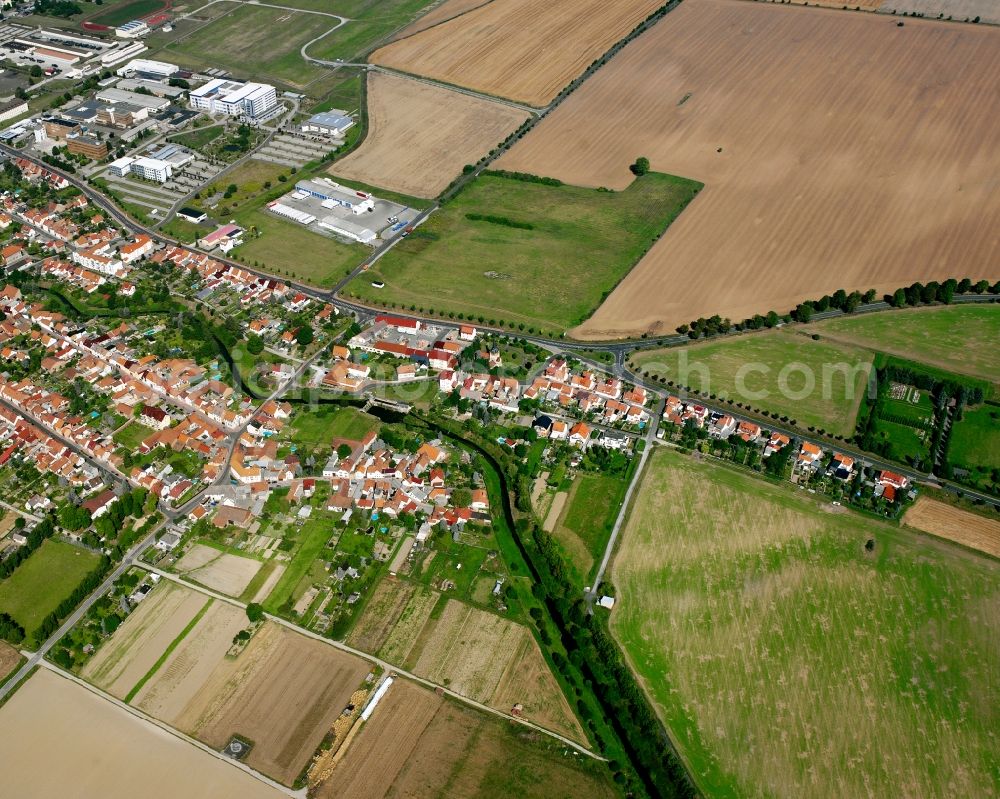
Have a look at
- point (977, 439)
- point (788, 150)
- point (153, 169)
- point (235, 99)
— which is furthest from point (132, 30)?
point (977, 439)

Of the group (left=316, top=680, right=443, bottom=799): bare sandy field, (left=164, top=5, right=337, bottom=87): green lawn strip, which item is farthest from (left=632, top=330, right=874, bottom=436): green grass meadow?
(left=164, top=5, right=337, bottom=87): green lawn strip

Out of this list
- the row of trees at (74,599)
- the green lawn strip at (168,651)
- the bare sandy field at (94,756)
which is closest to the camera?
the bare sandy field at (94,756)

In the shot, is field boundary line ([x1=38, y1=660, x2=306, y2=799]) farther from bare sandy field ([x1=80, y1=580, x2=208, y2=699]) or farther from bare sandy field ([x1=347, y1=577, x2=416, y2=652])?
bare sandy field ([x1=347, y1=577, x2=416, y2=652])

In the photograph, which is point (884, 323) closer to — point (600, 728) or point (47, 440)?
point (600, 728)

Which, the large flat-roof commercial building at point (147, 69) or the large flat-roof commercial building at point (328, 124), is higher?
the large flat-roof commercial building at point (328, 124)

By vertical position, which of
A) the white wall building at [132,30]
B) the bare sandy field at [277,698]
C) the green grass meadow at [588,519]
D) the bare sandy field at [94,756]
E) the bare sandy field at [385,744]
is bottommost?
the bare sandy field at [94,756]

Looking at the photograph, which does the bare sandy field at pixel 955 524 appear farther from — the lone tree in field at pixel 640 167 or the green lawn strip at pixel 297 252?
the green lawn strip at pixel 297 252

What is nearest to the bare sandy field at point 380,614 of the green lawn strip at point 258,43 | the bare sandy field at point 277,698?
the bare sandy field at point 277,698

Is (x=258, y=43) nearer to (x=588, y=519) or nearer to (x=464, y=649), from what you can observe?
(x=588, y=519)
